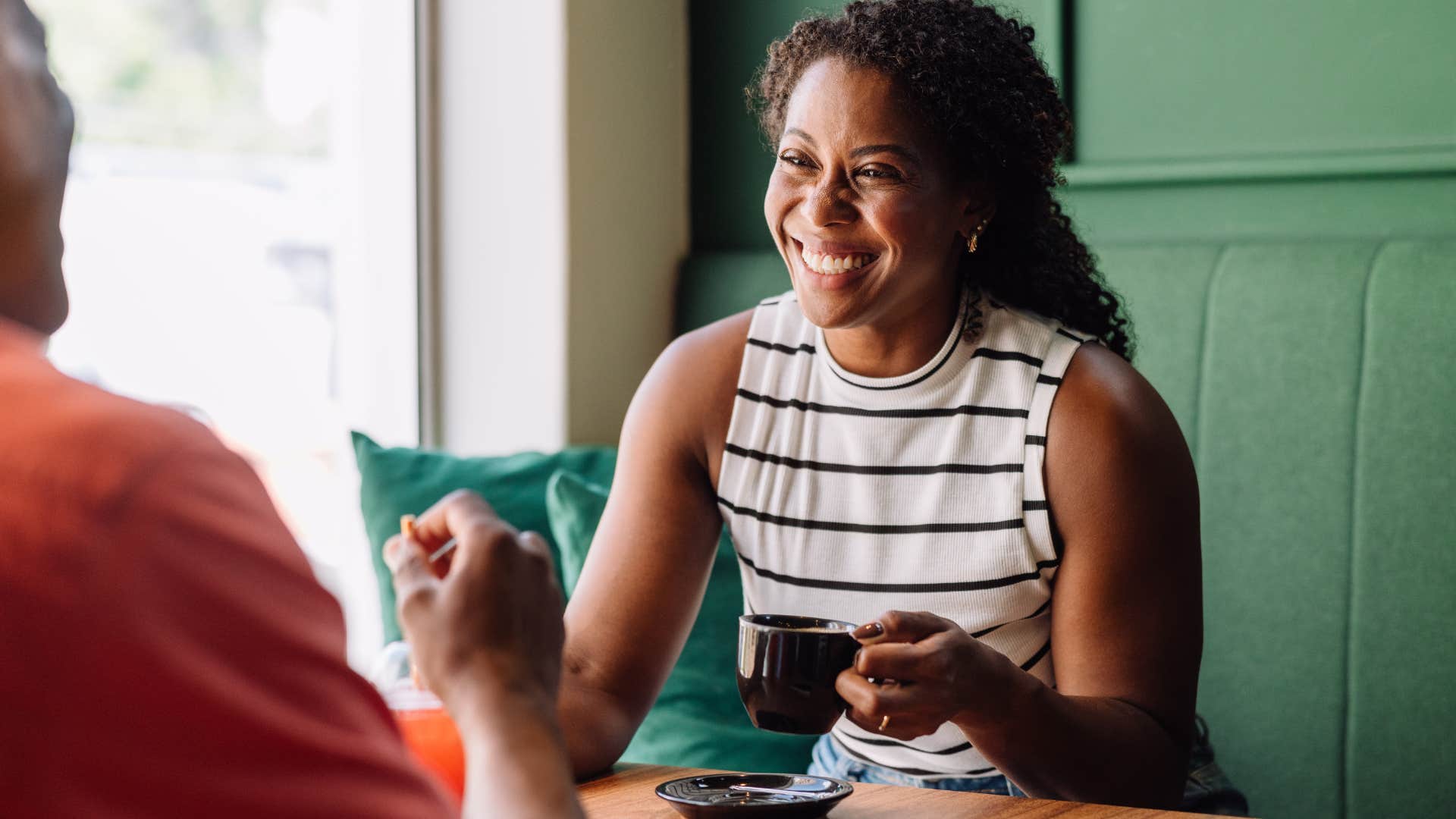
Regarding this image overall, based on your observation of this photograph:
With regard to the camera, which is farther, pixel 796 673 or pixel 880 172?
pixel 880 172

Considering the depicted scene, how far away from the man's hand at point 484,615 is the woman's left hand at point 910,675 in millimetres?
438

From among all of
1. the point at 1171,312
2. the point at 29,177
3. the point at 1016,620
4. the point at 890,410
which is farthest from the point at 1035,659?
the point at 29,177

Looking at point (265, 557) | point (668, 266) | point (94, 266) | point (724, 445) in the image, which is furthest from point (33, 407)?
point (668, 266)

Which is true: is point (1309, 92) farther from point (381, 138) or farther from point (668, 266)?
point (381, 138)

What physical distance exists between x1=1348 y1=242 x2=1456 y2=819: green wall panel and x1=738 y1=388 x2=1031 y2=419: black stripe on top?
2.18ft

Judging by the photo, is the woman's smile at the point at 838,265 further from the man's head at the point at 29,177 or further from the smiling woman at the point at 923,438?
the man's head at the point at 29,177

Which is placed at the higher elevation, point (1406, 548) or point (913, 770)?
point (1406, 548)

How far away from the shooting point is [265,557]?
446 mm

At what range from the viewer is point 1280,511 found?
188cm

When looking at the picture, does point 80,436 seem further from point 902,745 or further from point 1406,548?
point 1406,548

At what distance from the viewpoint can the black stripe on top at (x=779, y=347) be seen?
155 cm

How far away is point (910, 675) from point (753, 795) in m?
0.15

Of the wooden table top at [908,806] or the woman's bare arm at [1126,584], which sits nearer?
the wooden table top at [908,806]

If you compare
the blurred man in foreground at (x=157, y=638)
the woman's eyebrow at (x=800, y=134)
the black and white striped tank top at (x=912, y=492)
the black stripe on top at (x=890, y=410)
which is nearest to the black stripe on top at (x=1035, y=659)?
the black and white striped tank top at (x=912, y=492)
